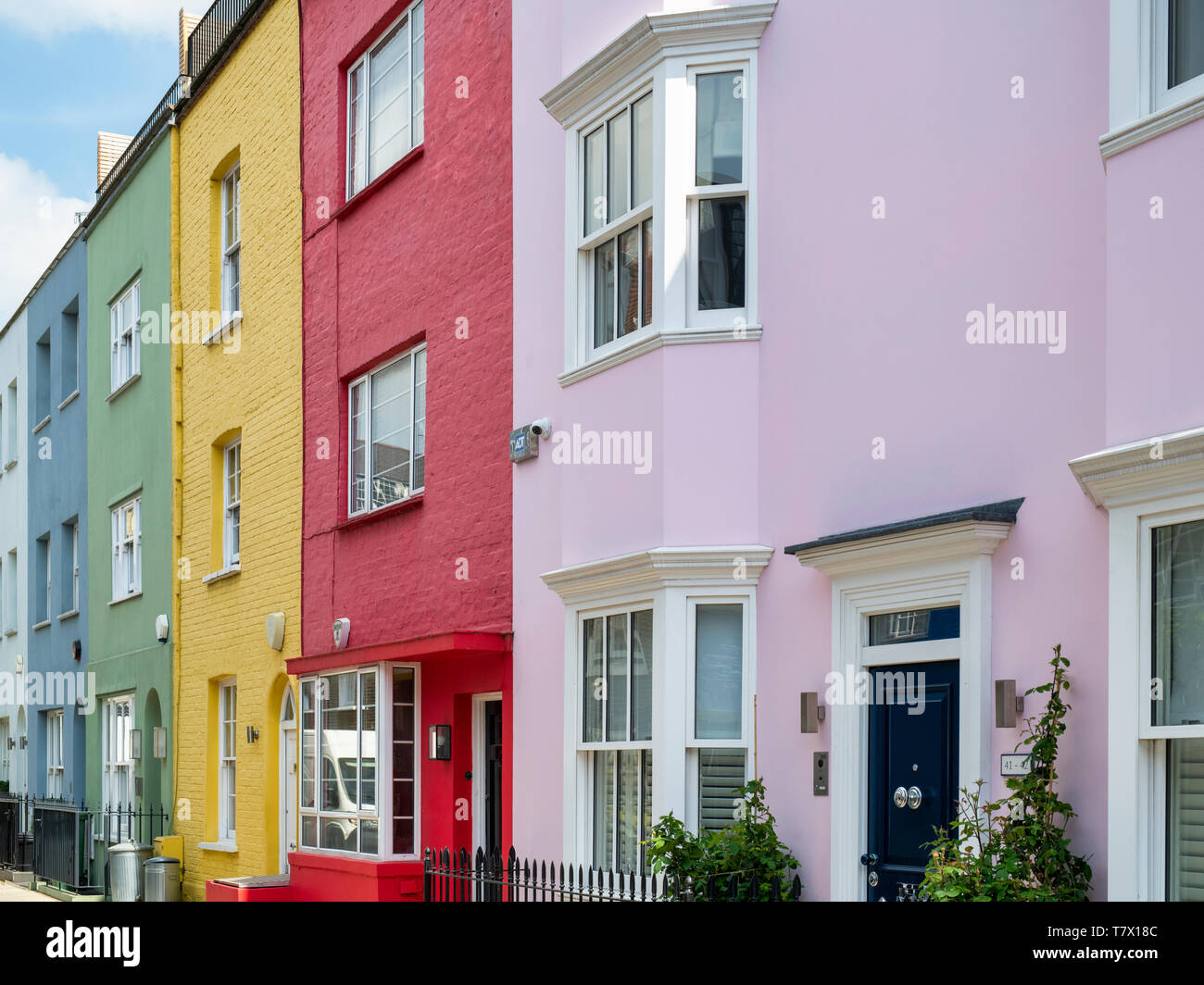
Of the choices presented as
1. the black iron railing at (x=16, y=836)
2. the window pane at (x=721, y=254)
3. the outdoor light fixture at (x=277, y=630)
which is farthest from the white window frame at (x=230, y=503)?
the window pane at (x=721, y=254)

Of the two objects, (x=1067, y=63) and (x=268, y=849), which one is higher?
(x=1067, y=63)

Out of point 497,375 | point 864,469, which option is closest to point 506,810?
point 497,375

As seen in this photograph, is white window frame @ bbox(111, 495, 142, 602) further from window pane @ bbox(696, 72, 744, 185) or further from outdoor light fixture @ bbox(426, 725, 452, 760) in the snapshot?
Answer: window pane @ bbox(696, 72, 744, 185)

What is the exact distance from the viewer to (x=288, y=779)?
17203 mm

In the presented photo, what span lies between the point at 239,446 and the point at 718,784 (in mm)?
11310

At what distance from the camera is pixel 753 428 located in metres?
9.84

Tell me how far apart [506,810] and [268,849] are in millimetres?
5711

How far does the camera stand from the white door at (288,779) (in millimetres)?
16953

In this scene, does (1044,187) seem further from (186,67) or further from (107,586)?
(107,586)

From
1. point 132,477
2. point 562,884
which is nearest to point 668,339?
point 562,884

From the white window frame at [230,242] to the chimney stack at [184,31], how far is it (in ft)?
9.36

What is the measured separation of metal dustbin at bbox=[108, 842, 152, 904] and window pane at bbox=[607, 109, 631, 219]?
497 inches

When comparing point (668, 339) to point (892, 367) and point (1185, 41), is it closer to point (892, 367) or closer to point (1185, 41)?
point (892, 367)

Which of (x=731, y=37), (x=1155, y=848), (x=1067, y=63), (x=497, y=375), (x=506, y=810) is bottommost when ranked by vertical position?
(x=506, y=810)
